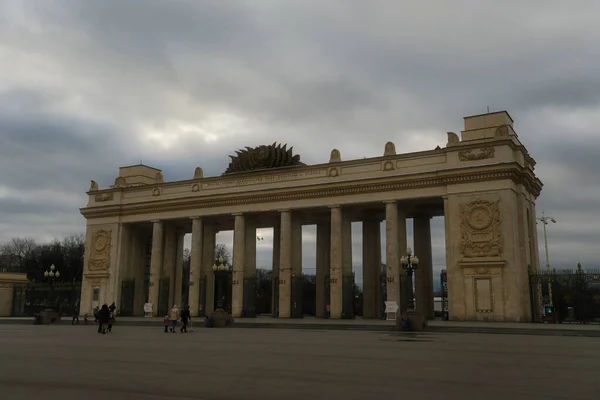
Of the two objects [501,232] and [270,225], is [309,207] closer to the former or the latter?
[270,225]

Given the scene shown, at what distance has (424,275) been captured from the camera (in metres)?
36.7

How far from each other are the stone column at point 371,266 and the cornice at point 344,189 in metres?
5.91

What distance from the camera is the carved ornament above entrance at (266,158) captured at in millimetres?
39219

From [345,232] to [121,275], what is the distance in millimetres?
19249

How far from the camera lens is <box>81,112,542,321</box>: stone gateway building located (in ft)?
98.8

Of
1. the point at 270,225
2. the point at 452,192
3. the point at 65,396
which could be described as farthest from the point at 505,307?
the point at 65,396

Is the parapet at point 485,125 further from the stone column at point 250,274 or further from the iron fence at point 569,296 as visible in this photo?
the stone column at point 250,274

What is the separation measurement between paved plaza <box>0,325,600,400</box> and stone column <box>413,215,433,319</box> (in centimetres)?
2081

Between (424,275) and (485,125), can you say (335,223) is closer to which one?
(424,275)

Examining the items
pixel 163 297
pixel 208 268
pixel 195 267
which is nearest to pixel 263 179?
pixel 195 267

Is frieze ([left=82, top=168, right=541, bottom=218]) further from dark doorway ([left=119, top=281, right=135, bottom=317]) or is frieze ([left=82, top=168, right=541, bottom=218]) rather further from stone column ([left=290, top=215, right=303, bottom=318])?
dark doorway ([left=119, top=281, right=135, bottom=317])

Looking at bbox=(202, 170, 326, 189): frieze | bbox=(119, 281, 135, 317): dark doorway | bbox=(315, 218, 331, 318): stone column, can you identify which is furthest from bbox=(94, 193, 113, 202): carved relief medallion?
bbox=(315, 218, 331, 318): stone column

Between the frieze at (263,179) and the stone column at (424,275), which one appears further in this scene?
the frieze at (263,179)

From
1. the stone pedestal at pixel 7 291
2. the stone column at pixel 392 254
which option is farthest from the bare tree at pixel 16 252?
the stone column at pixel 392 254
